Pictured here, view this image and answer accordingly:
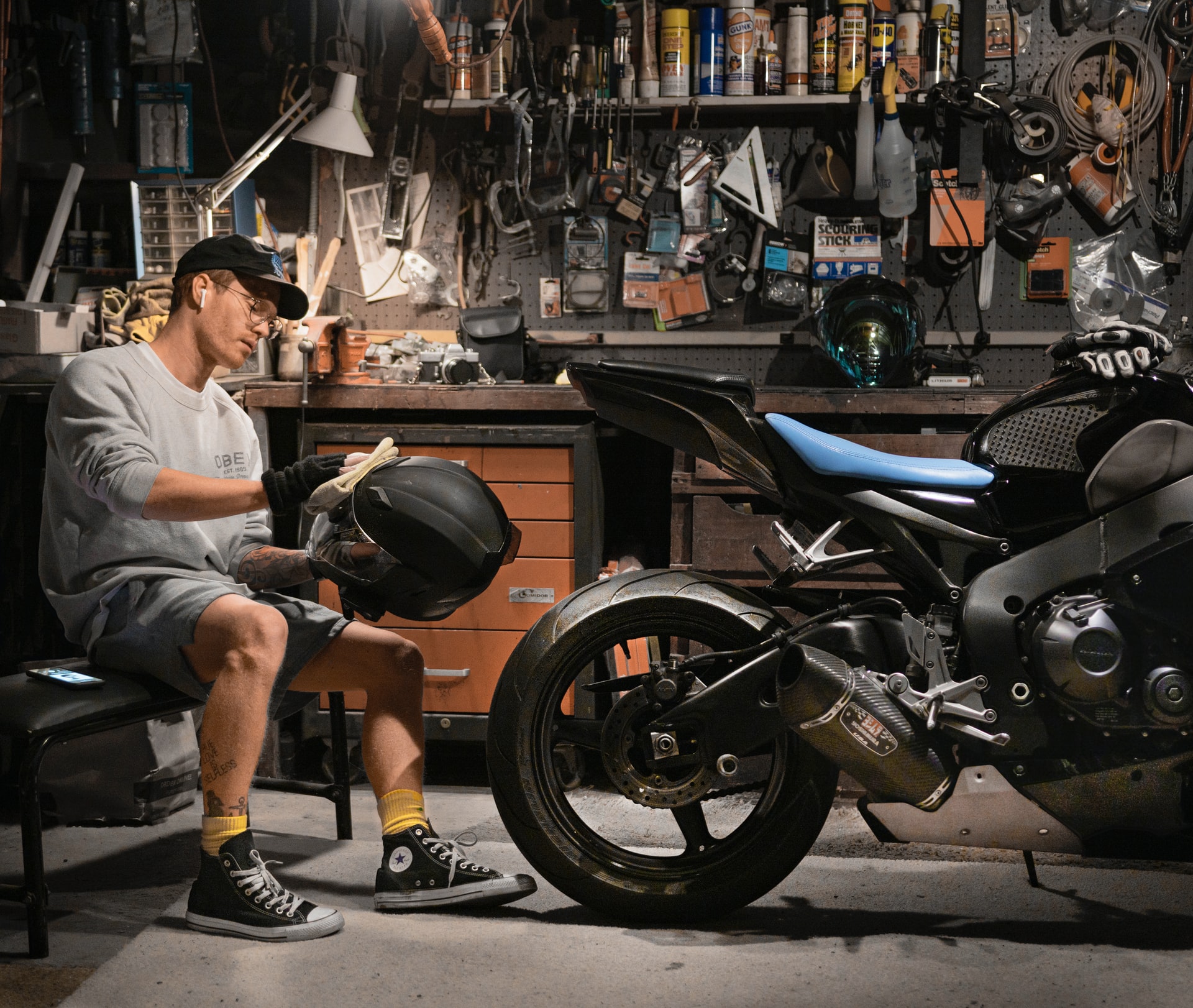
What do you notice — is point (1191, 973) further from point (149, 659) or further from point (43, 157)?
point (43, 157)

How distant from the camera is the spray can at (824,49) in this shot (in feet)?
12.0

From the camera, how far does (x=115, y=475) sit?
7.00ft

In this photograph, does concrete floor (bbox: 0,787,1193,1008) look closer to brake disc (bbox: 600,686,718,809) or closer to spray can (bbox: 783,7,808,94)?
brake disc (bbox: 600,686,718,809)

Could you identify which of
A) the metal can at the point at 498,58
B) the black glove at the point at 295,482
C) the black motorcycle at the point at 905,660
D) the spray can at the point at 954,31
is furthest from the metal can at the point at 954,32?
the black glove at the point at 295,482

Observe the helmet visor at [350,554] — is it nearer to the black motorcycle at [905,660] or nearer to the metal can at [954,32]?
the black motorcycle at [905,660]

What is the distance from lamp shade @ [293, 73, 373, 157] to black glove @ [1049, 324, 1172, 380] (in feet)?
7.41

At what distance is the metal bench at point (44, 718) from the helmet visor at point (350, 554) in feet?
1.19

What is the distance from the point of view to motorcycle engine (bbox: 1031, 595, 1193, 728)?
1929 millimetres

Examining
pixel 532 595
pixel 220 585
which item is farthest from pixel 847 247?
pixel 220 585

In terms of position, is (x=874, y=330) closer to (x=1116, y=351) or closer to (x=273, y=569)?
(x=1116, y=351)

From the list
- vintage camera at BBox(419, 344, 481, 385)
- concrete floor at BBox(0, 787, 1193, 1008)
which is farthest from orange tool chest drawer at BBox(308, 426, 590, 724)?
concrete floor at BBox(0, 787, 1193, 1008)

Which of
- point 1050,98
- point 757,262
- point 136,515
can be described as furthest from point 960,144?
point 136,515

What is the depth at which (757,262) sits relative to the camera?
3803 mm

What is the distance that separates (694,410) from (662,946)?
35.6 inches
